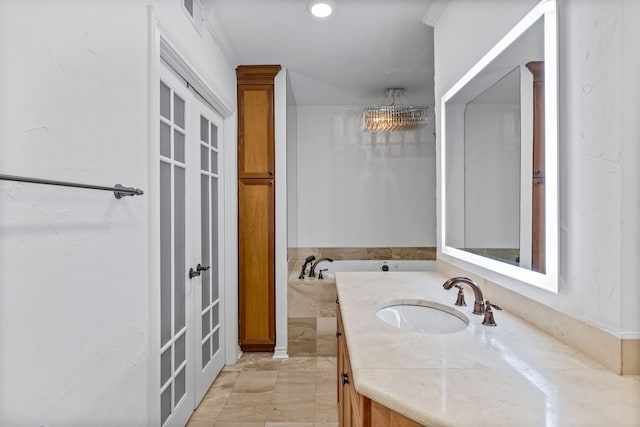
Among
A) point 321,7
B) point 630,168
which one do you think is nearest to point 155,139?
point 321,7

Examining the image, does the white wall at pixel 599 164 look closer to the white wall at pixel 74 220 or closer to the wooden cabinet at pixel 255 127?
the white wall at pixel 74 220

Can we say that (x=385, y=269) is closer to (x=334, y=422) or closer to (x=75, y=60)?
(x=334, y=422)

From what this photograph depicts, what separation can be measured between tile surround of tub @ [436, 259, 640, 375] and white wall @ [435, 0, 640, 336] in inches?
1.0

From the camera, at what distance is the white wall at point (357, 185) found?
12.5 ft

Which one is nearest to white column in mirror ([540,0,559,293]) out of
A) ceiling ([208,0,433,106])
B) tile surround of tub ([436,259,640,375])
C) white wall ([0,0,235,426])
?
tile surround of tub ([436,259,640,375])

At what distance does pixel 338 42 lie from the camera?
232 cm

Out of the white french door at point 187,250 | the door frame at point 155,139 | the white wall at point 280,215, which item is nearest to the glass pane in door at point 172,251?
the white french door at point 187,250

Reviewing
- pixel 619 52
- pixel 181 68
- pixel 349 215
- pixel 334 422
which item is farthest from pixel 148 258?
pixel 349 215

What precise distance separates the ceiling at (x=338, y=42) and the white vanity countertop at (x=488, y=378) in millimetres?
1838

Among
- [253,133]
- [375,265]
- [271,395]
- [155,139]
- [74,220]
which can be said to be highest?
[253,133]

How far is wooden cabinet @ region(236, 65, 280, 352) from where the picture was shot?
9.00 ft

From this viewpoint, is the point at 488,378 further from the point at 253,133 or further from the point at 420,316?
the point at 253,133

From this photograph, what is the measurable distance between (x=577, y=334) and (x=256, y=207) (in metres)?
2.30

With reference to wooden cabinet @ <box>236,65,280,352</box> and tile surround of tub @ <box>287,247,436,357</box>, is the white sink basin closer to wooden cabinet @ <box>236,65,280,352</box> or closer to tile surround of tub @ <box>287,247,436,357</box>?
tile surround of tub @ <box>287,247,436,357</box>
